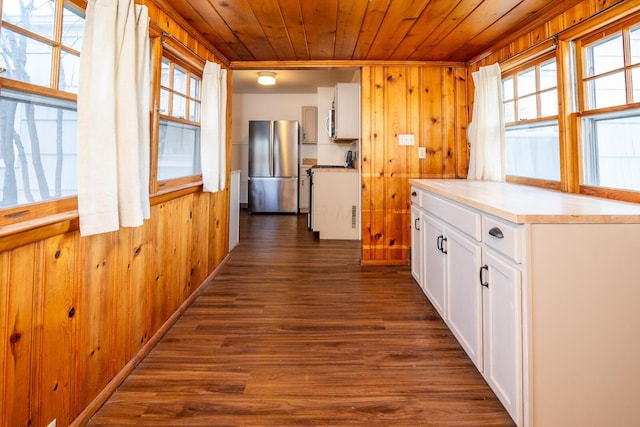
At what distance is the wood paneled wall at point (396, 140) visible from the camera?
3.64m

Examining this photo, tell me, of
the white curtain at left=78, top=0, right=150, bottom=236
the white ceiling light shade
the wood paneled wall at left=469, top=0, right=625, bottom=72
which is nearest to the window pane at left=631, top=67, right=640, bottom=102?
the wood paneled wall at left=469, top=0, right=625, bottom=72

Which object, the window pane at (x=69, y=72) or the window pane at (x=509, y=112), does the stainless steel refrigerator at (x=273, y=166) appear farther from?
the window pane at (x=69, y=72)

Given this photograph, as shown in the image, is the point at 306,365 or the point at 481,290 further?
the point at 306,365

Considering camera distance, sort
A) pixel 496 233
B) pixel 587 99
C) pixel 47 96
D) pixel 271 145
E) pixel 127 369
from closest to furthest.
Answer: pixel 47 96, pixel 496 233, pixel 127 369, pixel 587 99, pixel 271 145

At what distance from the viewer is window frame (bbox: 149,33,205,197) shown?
6.87 feet

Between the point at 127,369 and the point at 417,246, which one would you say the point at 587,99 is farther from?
the point at 127,369

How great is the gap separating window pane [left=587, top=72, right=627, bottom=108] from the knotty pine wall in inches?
102

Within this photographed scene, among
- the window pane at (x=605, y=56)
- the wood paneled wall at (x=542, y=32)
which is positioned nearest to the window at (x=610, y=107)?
the window pane at (x=605, y=56)

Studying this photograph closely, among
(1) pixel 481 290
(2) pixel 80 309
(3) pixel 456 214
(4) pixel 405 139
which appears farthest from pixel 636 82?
(2) pixel 80 309

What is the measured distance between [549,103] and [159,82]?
2571 millimetres

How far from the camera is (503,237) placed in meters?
1.44

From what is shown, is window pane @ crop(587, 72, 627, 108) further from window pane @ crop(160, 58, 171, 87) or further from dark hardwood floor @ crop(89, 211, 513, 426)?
window pane @ crop(160, 58, 171, 87)

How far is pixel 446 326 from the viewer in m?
2.35

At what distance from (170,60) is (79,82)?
3.93 ft
